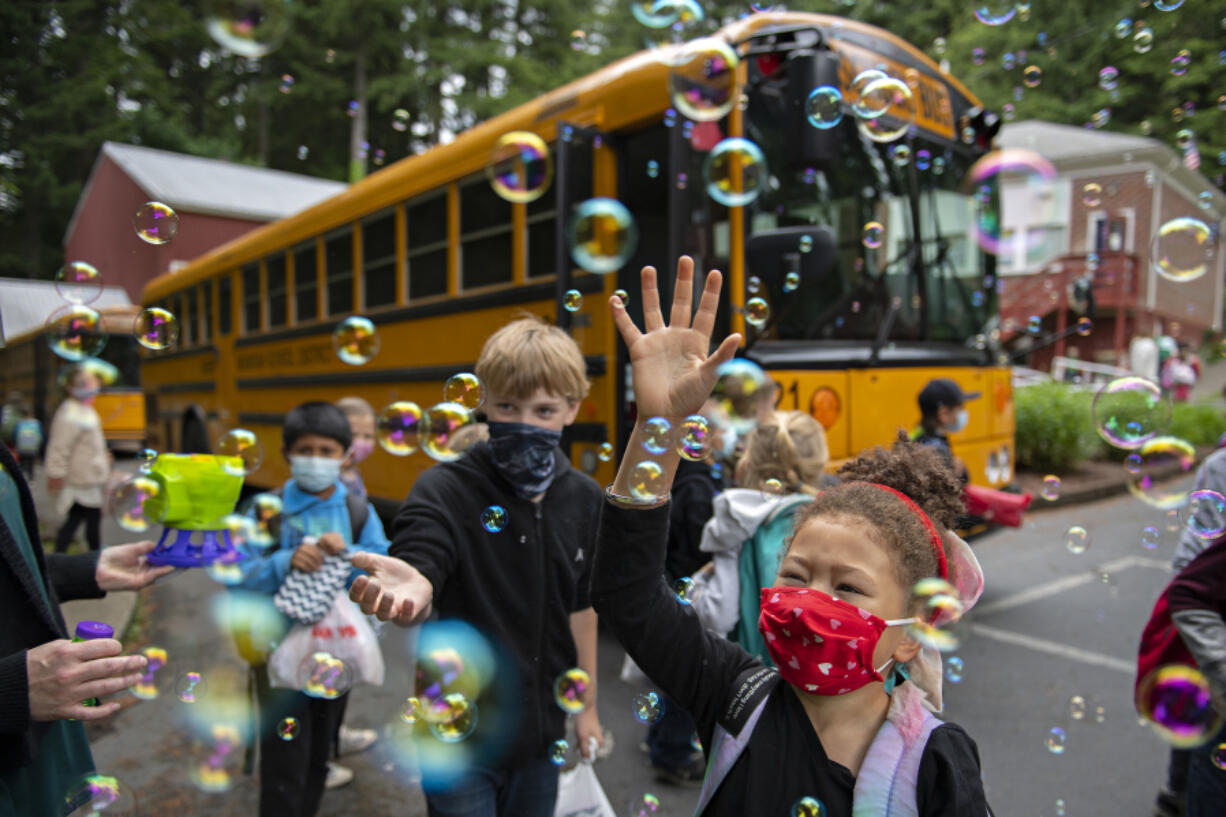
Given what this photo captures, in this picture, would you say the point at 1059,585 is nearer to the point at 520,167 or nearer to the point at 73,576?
the point at 520,167

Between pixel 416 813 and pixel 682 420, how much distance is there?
91.2 inches

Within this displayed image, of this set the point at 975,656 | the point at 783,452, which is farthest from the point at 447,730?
the point at 975,656

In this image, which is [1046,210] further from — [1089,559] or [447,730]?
[1089,559]

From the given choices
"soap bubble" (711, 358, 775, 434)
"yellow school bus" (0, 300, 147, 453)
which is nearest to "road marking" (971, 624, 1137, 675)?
"soap bubble" (711, 358, 775, 434)

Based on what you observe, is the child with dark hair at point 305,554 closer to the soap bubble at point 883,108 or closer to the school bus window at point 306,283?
the soap bubble at point 883,108

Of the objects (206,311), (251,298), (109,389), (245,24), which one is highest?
(245,24)

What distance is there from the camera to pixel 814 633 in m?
1.16

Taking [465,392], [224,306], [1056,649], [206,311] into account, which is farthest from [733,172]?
[206,311]

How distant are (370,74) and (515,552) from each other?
20663 millimetres

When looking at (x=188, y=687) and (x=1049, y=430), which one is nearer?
(x=188, y=687)

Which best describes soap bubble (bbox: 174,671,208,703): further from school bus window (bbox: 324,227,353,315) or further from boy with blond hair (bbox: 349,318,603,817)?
school bus window (bbox: 324,227,353,315)

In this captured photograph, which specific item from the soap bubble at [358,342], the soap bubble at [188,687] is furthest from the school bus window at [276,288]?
the soap bubble at [188,687]

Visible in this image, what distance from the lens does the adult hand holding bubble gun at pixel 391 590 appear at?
136cm

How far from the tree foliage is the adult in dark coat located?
2.77 meters
